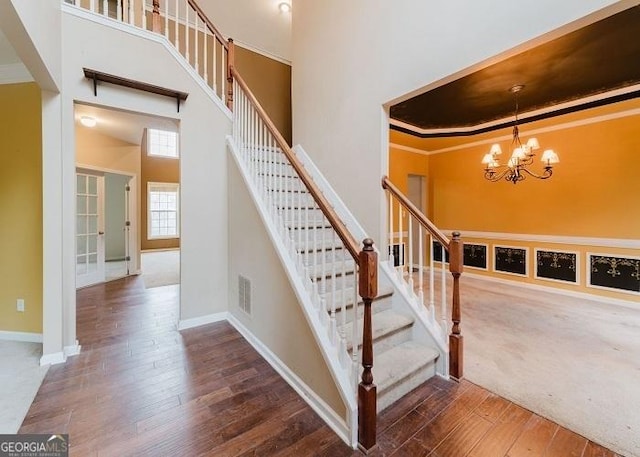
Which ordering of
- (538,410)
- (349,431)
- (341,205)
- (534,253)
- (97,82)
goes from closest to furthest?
1. (349,431)
2. (538,410)
3. (97,82)
4. (341,205)
5. (534,253)

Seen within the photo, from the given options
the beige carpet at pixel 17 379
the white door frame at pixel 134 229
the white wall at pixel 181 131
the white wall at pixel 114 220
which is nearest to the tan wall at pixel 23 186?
the beige carpet at pixel 17 379

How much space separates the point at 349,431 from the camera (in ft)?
5.22

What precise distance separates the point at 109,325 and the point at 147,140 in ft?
24.3

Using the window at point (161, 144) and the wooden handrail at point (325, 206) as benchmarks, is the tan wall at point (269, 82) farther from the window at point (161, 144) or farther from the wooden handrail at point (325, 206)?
the window at point (161, 144)

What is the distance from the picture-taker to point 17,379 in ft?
7.17

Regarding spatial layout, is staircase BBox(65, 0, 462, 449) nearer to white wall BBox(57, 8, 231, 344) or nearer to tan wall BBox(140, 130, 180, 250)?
white wall BBox(57, 8, 231, 344)

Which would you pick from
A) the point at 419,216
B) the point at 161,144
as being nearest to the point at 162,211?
the point at 161,144

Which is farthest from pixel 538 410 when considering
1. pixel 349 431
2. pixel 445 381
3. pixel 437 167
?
pixel 437 167

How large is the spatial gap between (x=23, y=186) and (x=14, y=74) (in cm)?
117

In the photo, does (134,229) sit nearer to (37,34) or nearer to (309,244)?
(37,34)

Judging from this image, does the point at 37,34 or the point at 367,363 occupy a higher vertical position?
the point at 37,34

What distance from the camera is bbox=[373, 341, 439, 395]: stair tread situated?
1886 mm

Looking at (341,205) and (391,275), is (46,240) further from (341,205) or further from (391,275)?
(391,275)

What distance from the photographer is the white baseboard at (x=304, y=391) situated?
5.44ft
